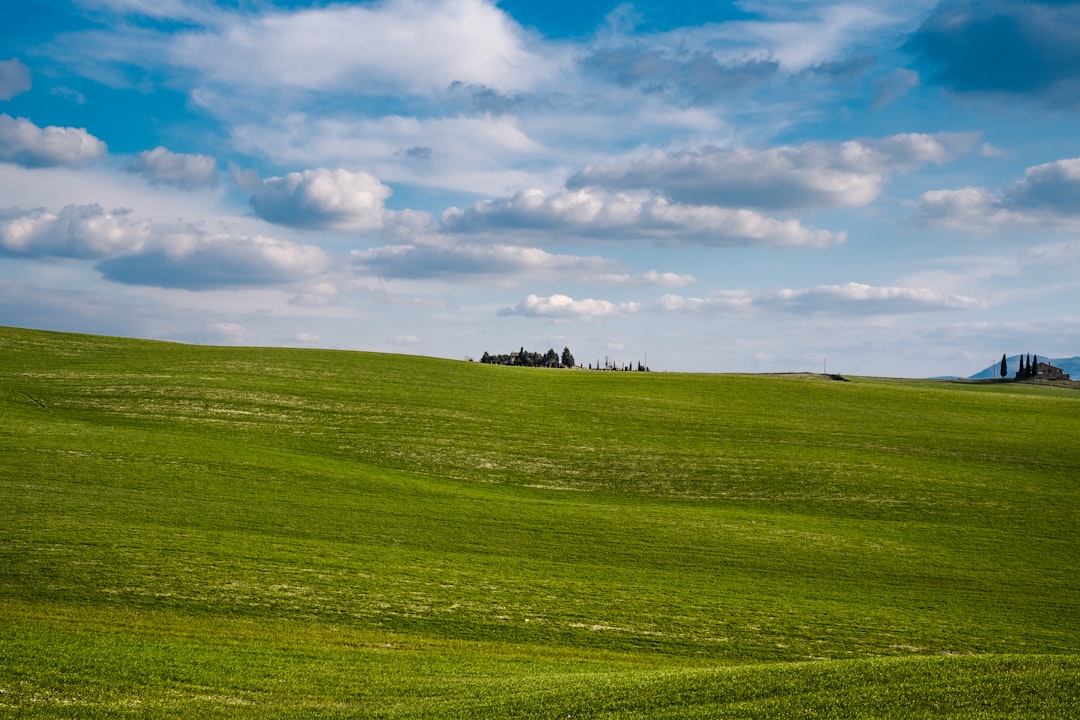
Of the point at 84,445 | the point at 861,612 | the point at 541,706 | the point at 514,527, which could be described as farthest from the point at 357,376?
the point at 541,706

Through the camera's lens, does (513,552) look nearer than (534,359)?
Yes

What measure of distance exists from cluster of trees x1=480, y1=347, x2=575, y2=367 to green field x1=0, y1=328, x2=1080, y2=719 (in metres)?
89.6

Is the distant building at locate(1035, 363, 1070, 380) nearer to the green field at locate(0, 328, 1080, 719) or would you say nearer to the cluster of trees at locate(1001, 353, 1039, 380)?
the cluster of trees at locate(1001, 353, 1039, 380)

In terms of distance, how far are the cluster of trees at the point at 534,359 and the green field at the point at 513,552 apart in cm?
8956

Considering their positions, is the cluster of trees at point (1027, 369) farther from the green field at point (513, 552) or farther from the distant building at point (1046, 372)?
the green field at point (513, 552)

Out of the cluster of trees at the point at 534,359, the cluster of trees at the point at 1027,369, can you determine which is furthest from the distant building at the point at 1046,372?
the cluster of trees at the point at 534,359

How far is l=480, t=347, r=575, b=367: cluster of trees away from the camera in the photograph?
150900 millimetres

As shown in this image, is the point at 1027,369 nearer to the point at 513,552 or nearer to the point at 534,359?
the point at 534,359

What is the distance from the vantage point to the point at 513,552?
28.8m

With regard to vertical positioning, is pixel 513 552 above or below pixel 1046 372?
below

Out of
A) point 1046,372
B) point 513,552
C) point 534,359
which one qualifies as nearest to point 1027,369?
point 1046,372

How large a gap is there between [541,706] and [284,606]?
10.8 meters

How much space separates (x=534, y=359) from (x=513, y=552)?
134396 millimetres

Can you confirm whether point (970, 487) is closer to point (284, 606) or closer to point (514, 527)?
point (514, 527)
